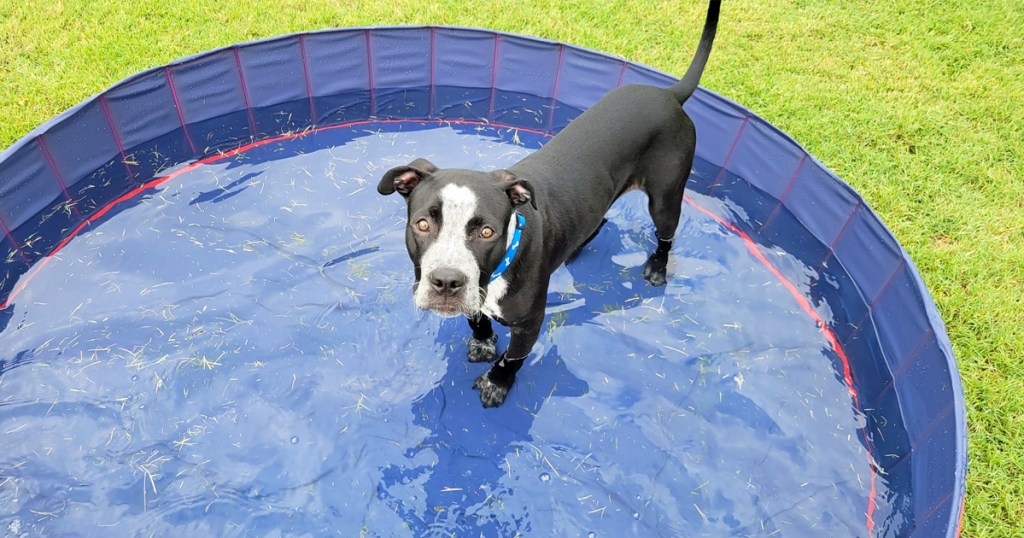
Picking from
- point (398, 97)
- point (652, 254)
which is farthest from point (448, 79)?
point (652, 254)

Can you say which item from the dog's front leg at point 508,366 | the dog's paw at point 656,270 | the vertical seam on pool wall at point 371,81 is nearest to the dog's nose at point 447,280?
the dog's front leg at point 508,366

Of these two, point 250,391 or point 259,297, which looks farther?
point 259,297

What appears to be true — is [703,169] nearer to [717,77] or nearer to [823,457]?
[717,77]

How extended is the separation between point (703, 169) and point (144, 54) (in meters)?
6.48

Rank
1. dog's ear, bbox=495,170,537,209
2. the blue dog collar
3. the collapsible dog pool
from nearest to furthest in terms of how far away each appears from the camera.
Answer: dog's ear, bbox=495,170,537,209, the blue dog collar, the collapsible dog pool

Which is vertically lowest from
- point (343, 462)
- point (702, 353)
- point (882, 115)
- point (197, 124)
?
point (343, 462)

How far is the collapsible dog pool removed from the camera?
15.3ft

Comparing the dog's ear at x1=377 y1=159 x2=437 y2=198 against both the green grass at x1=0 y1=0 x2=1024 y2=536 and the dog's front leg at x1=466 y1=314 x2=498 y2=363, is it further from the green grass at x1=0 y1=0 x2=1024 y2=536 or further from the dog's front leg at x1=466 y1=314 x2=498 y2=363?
the green grass at x1=0 y1=0 x2=1024 y2=536

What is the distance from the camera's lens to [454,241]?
142 inches

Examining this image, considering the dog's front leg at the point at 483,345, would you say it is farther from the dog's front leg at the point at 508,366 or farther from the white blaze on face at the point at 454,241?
the white blaze on face at the point at 454,241

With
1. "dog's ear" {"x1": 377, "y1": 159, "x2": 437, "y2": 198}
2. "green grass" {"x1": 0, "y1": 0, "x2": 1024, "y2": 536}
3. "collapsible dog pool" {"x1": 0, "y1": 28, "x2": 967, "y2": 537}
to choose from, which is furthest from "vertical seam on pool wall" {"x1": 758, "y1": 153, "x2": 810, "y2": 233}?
"dog's ear" {"x1": 377, "y1": 159, "x2": 437, "y2": 198}

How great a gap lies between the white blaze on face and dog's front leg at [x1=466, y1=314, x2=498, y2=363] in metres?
1.66

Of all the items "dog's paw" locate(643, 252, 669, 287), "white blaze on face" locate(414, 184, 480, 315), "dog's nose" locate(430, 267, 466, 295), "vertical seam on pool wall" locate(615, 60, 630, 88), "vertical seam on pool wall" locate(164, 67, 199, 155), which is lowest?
"dog's paw" locate(643, 252, 669, 287)

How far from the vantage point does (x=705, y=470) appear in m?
4.94
